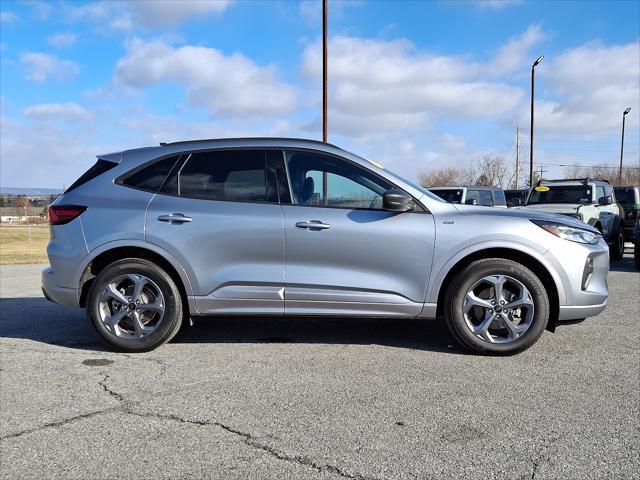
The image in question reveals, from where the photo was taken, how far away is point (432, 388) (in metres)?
3.76

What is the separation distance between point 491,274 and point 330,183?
5.16ft

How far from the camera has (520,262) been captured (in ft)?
15.1

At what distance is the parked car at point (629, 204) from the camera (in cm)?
1528

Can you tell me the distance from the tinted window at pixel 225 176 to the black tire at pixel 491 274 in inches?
73.2

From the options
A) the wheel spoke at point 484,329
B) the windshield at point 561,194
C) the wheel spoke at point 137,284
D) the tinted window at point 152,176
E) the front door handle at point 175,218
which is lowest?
the wheel spoke at point 484,329

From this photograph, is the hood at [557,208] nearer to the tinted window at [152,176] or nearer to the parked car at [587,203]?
the parked car at [587,203]

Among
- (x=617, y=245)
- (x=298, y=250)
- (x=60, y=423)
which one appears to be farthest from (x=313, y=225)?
(x=617, y=245)

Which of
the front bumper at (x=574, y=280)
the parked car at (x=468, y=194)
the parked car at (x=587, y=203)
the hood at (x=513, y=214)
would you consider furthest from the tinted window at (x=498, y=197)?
the front bumper at (x=574, y=280)

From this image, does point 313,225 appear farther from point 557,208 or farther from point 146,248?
point 557,208

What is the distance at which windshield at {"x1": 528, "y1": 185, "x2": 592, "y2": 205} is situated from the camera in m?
12.5

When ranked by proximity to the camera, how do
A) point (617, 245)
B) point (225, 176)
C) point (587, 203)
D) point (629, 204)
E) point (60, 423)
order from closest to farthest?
point (60, 423), point (225, 176), point (587, 203), point (617, 245), point (629, 204)

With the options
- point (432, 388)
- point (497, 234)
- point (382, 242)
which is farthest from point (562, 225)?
point (432, 388)

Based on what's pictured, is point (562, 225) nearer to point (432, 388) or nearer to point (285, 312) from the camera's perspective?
point (432, 388)

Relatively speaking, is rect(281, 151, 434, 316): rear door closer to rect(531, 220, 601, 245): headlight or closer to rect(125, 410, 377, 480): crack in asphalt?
rect(531, 220, 601, 245): headlight
